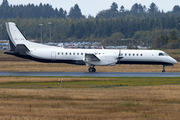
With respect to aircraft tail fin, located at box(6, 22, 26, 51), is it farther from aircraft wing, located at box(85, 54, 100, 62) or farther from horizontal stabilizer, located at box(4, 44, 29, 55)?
aircraft wing, located at box(85, 54, 100, 62)

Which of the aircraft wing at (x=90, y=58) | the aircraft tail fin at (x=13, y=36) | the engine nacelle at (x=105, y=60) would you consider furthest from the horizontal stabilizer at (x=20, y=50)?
the aircraft wing at (x=90, y=58)

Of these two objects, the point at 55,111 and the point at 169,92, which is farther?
the point at 169,92

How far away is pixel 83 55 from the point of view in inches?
1313

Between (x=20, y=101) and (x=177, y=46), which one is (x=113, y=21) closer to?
(x=177, y=46)

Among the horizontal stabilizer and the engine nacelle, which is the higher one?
the horizontal stabilizer

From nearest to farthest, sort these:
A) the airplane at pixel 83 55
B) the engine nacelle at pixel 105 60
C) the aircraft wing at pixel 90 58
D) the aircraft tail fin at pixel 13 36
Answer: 1. the aircraft wing at pixel 90 58
2. the engine nacelle at pixel 105 60
3. the airplane at pixel 83 55
4. the aircraft tail fin at pixel 13 36

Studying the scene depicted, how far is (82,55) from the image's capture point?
3331cm

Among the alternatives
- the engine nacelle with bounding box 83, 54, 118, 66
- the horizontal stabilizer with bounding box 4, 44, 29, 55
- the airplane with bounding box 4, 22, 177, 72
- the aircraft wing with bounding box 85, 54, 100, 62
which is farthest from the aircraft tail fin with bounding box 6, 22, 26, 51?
the engine nacelle with bounding box 83, 54, 118, 66

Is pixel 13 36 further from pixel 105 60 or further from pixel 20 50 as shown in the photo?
pixel 105 60

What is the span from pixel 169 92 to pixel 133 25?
12243cm

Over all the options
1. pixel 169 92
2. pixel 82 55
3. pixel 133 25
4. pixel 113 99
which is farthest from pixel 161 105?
pixel 133 25

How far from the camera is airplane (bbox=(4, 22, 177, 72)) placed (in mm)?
32531

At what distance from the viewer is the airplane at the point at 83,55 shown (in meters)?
32.5

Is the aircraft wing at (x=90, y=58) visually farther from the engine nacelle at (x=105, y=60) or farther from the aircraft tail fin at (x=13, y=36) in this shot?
the aircraft tail fin at (x=13, y=36)
